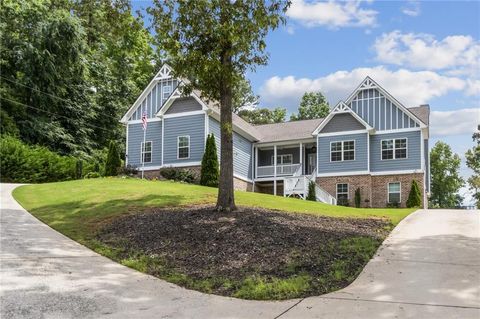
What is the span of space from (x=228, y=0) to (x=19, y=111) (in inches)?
1009

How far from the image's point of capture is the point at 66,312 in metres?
5.99

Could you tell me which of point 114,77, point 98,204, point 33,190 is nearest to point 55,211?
point 98,204

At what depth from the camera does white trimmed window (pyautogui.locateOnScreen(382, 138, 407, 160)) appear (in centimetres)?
2720

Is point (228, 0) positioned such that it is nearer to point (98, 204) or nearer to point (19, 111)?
point (98, 204)

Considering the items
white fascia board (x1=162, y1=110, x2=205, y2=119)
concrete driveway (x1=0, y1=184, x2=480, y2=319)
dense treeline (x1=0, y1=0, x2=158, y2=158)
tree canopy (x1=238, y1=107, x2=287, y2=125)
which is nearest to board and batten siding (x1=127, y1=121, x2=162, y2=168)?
white fascia board (x1=162, y1=110, x2=205, y2=119)

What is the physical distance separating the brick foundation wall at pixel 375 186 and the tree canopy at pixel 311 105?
2518cm

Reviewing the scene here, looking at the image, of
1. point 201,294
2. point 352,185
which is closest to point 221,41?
point 201,294

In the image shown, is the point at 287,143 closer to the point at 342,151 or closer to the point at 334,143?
the point at 334,143

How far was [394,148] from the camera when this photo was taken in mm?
27375

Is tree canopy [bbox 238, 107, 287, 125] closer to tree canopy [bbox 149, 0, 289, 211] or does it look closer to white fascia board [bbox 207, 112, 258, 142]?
white fascia board [bbox 207, 112, 258, 142]

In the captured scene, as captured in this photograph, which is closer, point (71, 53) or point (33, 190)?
point (33, 190)

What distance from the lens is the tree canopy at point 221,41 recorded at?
11367 mm

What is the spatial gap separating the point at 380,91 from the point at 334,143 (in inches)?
152

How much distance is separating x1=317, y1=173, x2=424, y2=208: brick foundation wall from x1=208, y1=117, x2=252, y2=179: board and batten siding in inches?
212
